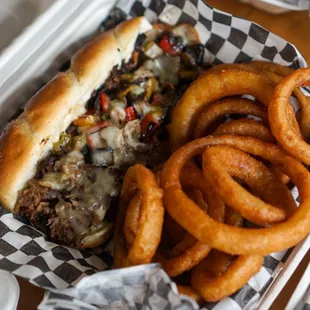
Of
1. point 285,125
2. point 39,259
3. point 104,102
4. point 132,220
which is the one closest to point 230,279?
point 132,220

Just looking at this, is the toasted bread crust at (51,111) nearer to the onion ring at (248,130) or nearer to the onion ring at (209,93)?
the onion ring at (209,93)

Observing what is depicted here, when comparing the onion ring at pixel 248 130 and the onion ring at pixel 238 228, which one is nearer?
the onion ring at pixel 238 228

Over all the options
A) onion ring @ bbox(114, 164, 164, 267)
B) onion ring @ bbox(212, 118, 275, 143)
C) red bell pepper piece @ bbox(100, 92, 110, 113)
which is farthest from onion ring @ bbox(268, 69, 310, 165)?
red bell pepper piece @ bbox(100, 92, 110, 113)

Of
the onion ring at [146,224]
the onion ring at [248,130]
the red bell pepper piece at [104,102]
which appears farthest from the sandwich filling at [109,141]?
the onion ring at [248,130]

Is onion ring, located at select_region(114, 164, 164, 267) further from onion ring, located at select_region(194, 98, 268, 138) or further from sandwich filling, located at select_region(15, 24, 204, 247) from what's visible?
onion ring, located at select_region(194, 98, 268, 138)

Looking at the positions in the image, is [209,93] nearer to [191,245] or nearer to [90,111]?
[90,111]

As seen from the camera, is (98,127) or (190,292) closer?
(190,292)

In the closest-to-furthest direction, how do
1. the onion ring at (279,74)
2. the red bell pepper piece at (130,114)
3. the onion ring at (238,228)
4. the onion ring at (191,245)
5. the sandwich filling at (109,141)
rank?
the onion ring at (238,228), the onion ring at (191,245), the sandwich filling at (109,141), the onion ring at (279,74), the red bell pepper piece at (130,114)

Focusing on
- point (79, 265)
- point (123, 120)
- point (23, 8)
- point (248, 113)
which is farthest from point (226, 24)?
point (79, 265)
